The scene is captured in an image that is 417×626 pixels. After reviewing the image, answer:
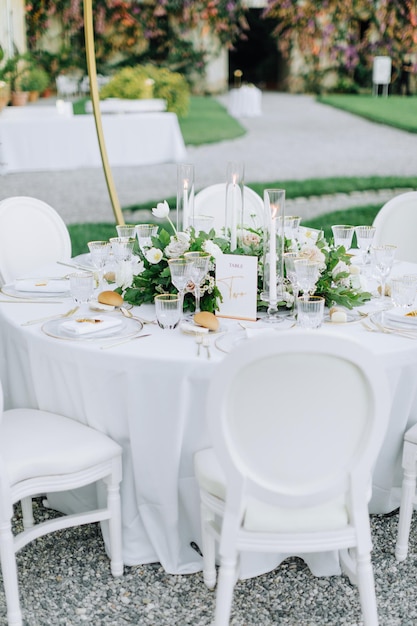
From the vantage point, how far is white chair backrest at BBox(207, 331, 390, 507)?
5.26 ft

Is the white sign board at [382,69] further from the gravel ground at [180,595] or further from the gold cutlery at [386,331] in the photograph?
the gravel ground at [180,595]

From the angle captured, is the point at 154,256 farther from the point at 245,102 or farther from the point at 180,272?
the point at 245,102

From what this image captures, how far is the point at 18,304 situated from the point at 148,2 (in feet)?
56.6

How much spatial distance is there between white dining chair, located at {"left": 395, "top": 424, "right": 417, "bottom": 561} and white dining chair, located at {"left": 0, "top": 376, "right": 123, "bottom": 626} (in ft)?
2.58

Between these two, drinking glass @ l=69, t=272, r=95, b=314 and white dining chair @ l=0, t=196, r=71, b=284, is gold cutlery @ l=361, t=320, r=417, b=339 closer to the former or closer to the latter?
drinking glass @ l=69, t=272, r=95, b=314

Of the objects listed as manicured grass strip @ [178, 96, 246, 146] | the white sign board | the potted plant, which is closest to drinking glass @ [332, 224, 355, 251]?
manicured grass strip @ [178, 96, 246, 146]

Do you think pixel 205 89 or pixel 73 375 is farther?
pixel 205 89

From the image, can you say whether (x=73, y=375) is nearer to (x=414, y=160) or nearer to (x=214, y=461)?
(x=214, y=461)

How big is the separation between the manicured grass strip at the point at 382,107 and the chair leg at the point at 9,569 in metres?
12.5

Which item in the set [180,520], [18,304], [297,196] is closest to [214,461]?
[180,520]

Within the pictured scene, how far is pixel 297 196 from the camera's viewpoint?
7.95m

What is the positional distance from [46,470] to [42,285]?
35.1 inches

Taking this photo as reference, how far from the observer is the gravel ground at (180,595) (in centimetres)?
206

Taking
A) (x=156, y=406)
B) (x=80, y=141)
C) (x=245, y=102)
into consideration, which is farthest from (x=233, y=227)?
(x=245, y=102)
